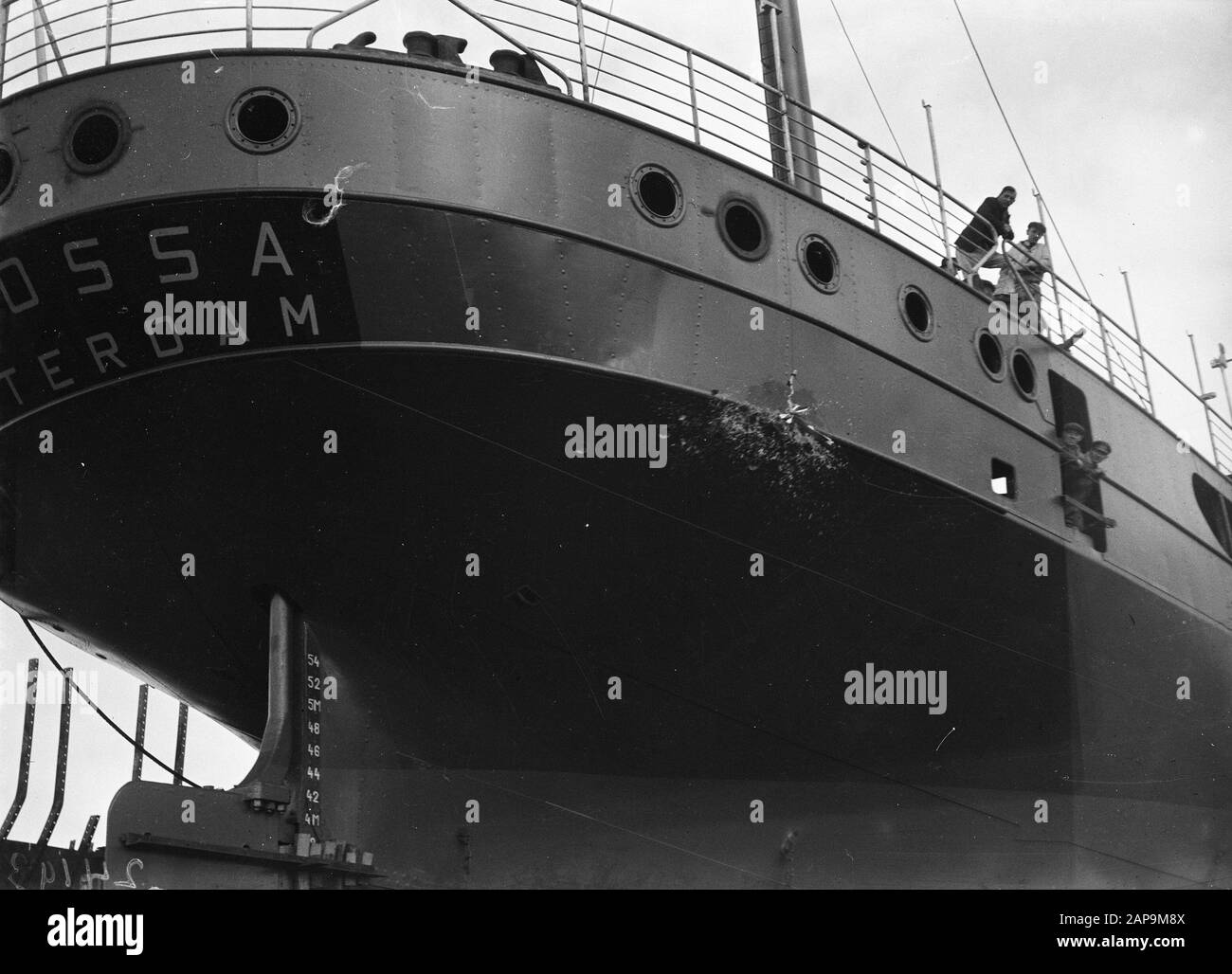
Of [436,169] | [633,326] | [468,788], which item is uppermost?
[436,169]

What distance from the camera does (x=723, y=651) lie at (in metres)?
10.1

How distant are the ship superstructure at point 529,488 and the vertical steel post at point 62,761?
5.99ft

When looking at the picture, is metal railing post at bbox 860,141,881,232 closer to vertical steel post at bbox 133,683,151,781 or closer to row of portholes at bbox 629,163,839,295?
row of portholes at bbox 629,163,839,295

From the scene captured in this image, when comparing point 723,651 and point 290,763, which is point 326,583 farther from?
point 723,651

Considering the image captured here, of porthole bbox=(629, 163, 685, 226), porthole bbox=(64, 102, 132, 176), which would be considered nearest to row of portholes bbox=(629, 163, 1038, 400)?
porthole bbox=(629, 163, 685, 226)

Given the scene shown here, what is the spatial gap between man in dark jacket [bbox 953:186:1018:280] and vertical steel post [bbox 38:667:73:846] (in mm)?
8915

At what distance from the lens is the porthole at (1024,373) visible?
37.3 feet

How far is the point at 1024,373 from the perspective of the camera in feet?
37.9

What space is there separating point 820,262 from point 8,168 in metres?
5.39

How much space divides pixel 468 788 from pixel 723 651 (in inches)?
83.0

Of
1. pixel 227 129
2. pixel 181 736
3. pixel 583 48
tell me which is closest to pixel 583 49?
pixel 583 48

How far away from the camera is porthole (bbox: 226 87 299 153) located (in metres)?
8.14

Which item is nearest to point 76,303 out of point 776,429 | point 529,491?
point 529,491
